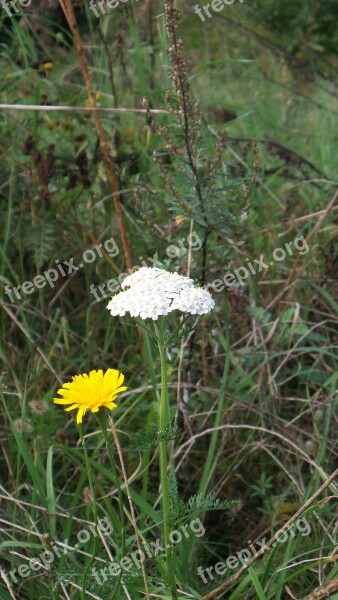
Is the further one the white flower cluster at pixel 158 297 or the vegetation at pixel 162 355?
the vegetation at pixel 162 355

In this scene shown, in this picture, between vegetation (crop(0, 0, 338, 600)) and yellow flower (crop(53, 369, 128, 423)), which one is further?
vegetation (crop(0, 0, 338, 600))

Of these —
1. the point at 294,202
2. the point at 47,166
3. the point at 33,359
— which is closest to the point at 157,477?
the point at 33,359

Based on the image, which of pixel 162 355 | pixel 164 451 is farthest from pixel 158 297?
pixel 164 451

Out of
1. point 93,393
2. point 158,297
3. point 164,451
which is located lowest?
point 164,451

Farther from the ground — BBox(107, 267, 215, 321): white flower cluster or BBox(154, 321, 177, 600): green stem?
BBox(107, 267, 215, 321): white flower cluster

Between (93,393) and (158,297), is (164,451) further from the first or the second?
(158,297)

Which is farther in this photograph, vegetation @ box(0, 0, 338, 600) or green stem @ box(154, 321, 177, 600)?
vegetation @ box(0, 0, 338, 600)

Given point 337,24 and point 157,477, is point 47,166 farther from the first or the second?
point 337,24

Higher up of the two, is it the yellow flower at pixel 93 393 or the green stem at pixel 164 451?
the yellow flower at pixel 93 393
